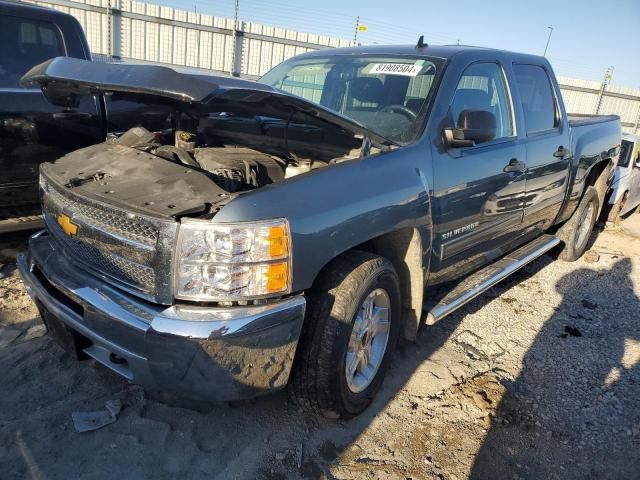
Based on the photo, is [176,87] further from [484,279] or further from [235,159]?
[484,279]

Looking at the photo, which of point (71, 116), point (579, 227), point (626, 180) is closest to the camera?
point (71, 116)

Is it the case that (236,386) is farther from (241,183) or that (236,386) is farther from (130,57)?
(130,57)

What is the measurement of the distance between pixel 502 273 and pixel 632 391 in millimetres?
1081

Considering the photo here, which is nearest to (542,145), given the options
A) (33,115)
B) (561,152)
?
(561,152)

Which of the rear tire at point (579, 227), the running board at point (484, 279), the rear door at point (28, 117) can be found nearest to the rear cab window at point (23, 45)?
the rear door at point (28, 117)

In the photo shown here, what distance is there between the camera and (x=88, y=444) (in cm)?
235

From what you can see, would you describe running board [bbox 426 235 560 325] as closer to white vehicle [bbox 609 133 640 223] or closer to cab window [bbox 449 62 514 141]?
cab window [bbox 449 62 514 141]

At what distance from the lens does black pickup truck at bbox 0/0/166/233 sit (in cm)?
381

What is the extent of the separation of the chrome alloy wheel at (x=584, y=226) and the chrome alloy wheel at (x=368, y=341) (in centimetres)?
369

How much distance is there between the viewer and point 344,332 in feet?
7.66

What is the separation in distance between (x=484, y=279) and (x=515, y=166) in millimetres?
810

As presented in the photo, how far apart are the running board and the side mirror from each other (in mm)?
947

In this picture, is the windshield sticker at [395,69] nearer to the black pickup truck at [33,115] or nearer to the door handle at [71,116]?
the black pickup truck at [33,115]

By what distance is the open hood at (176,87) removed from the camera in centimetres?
207
